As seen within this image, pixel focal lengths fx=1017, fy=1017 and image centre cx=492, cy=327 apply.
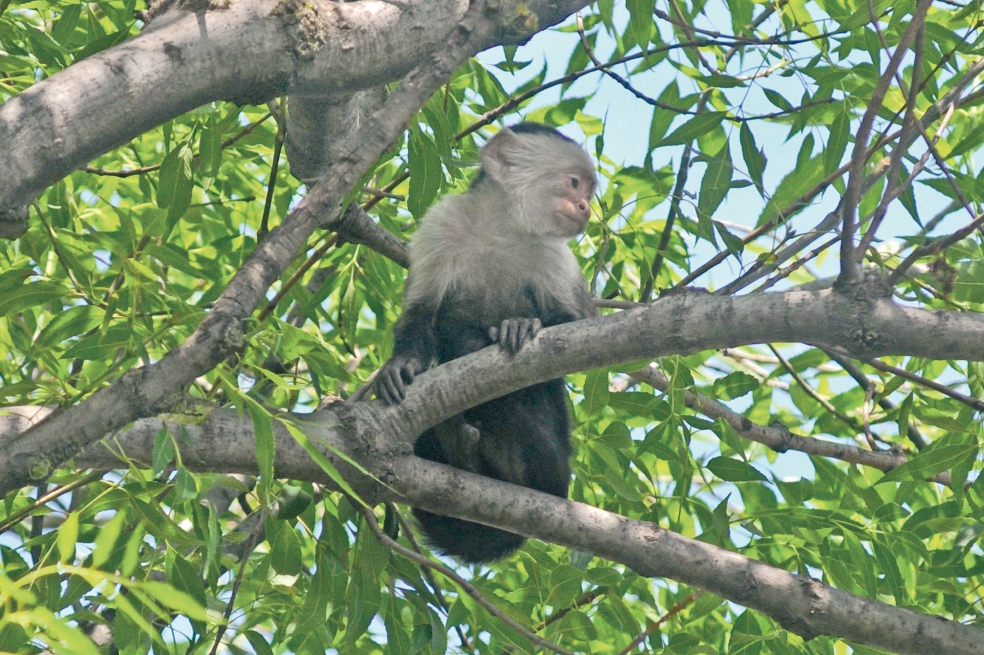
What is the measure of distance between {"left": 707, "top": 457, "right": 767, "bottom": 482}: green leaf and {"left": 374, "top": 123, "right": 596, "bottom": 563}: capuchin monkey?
0.78 meters

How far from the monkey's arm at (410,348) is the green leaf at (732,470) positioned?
1321mm

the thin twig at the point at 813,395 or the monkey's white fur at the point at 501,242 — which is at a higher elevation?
the monkey's white fur at the point at 501,242

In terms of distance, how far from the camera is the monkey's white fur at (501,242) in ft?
17.4

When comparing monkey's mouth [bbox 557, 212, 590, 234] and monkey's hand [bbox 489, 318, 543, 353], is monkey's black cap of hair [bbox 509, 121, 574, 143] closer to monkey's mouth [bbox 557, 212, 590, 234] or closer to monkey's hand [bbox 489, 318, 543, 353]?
monkey's mouth [bbox 557, 212, 590, 234]

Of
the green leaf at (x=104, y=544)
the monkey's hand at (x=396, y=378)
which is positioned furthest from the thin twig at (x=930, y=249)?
the green leaf at (x=104, y=544)

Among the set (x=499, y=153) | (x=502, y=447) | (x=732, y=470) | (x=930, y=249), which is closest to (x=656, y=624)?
(x=732, y=470)

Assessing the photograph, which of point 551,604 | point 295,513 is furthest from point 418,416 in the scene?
point 551,604

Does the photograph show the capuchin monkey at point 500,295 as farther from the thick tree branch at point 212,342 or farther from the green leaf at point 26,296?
the green leaf at point 26,296

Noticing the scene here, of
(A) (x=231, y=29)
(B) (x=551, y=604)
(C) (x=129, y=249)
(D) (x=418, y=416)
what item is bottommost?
(B) (x=551, y=604)

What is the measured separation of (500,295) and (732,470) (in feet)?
5.42

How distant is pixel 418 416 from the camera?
145 inches

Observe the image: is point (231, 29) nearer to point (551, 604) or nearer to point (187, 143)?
point (187, 143)

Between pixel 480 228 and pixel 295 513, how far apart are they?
7.57 ft

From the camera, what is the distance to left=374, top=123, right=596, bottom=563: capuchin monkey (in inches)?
189
